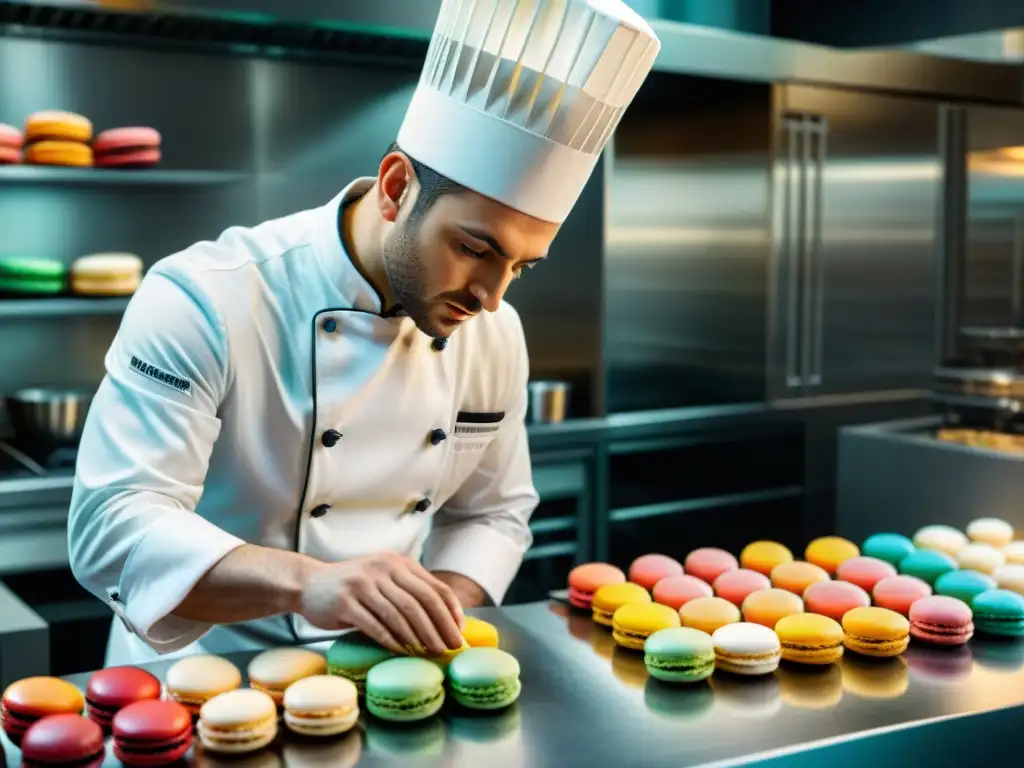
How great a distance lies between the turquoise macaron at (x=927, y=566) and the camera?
67.4 inches

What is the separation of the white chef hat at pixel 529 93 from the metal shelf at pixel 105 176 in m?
2.03

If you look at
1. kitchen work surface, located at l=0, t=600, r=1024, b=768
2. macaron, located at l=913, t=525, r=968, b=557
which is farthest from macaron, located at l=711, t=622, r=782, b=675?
macaron, located at l=913, t=525, r=968, b=557

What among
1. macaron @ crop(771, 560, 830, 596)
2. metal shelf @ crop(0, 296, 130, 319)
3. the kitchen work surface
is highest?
metal shelf @ crop(0, 296, 130, 319)

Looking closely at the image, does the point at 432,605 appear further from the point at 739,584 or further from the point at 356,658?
the point at 739,584

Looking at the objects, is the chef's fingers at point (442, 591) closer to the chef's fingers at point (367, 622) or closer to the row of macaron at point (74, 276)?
the chef's fingers at point (367, 622)

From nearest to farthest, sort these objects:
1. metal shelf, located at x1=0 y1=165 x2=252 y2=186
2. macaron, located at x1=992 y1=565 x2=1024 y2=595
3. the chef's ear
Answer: the chef's ear < macaron, located at x1=992 y1=565 x2=1024 y2=595 < metal shelf, located at x1=0 y1=165 x2=252 y2=186

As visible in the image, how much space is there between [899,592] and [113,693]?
3.16ft

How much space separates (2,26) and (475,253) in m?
2.58

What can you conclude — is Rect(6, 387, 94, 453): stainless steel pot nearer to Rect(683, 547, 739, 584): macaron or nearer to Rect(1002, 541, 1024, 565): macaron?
Rect(683, 547, 739, 584): macaron

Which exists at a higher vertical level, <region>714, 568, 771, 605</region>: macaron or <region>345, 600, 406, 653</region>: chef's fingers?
<region>345, 600, 406, 653</region>: chef's fingers

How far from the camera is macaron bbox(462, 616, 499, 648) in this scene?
4.60 feet

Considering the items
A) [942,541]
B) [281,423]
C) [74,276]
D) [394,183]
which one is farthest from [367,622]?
[74,276]

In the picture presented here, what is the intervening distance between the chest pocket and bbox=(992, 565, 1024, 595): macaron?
29.6 inches

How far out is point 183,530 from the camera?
1.40m
